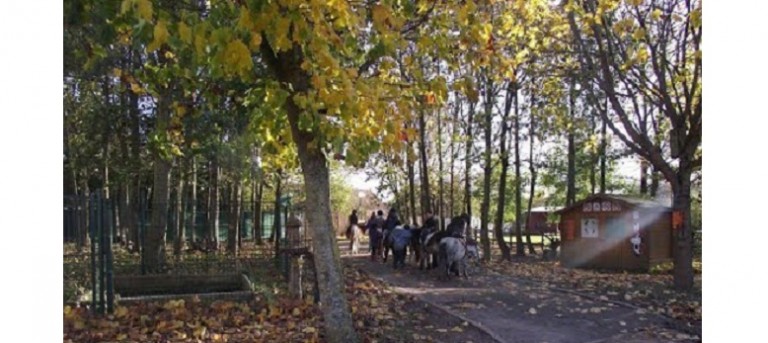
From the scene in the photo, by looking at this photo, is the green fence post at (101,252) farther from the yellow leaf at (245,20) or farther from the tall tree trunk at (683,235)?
the tall tree trunk at (683,235)

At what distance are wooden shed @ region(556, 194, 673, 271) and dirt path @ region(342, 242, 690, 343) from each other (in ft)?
16.4

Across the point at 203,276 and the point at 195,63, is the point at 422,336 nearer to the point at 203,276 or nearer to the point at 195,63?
the point at 195,63

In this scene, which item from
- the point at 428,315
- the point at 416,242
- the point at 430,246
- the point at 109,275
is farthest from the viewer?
the point at 416,242

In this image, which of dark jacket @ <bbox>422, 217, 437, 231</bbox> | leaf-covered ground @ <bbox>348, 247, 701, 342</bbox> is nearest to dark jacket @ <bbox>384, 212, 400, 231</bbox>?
dark jacket @ <bbox>422, 217, 437, 231</bbox>

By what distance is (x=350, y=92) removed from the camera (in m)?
5.41

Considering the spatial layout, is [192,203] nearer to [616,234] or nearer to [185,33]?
[616,234]

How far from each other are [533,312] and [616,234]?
959cm

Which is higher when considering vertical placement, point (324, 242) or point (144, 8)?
point (144, 8)

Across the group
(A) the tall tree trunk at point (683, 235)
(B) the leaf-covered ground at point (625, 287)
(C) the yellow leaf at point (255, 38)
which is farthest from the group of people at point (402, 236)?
(C) the yellow leaf at point (255, 38)

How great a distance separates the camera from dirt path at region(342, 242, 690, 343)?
7.98m

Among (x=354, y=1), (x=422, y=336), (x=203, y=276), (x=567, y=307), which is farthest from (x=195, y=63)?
(x=567, y=307)

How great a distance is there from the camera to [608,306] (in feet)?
33.6

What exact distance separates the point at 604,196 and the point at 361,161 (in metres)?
13.7

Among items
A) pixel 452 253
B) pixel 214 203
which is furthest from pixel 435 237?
pixel 214 203
